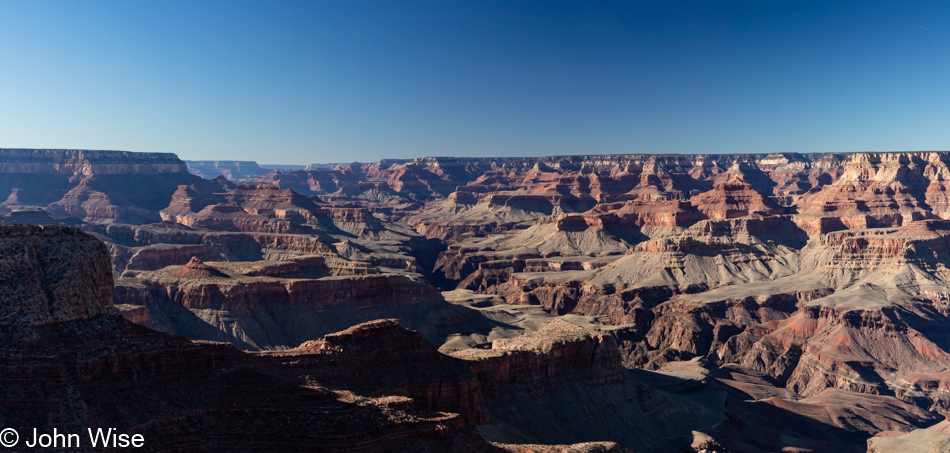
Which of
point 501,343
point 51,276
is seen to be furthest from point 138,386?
point 501,343

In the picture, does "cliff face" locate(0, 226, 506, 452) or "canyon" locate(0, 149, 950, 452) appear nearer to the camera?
"cliff face" locate(0, 226, 506, 452)

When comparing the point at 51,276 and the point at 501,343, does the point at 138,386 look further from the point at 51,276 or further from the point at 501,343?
the point at 501,343

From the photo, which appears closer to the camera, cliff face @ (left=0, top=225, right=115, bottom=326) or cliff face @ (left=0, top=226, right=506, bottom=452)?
cliff face @ (left=0, top=226, right=506, bottom=452)

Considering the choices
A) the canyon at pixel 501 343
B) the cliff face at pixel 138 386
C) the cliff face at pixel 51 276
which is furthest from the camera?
the canyon at pixel 501 343

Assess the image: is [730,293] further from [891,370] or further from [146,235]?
[146,235]

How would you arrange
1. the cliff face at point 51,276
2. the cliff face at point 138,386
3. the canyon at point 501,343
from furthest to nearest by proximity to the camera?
the canyon at point 501,343 < the cliff face at point 51,276 < the cliff face at point 138,386

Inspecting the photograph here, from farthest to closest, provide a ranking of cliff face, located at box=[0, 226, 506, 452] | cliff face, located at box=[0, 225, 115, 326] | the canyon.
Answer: the canyon, cliff face, located at box=[0, 225, 115, 326], cliff face, located at box=[0, 226, 506, 452]

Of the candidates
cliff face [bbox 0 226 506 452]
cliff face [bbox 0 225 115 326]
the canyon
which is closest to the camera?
cliff face [bbox 0 226 506 452]

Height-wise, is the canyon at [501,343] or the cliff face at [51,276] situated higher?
the cliff face at [51,276]

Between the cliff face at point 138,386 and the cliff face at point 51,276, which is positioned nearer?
the cliff face at point 138,386

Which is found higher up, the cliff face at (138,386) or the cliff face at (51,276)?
the cliff face at (51,276)

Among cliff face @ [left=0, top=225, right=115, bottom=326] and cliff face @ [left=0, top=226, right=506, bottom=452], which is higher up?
cliff face @ [left=0, top=225, right=115, bottom=326]

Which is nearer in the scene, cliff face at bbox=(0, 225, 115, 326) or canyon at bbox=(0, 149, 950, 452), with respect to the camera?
cliff face at bbox=(0, 225, 115, 326)
